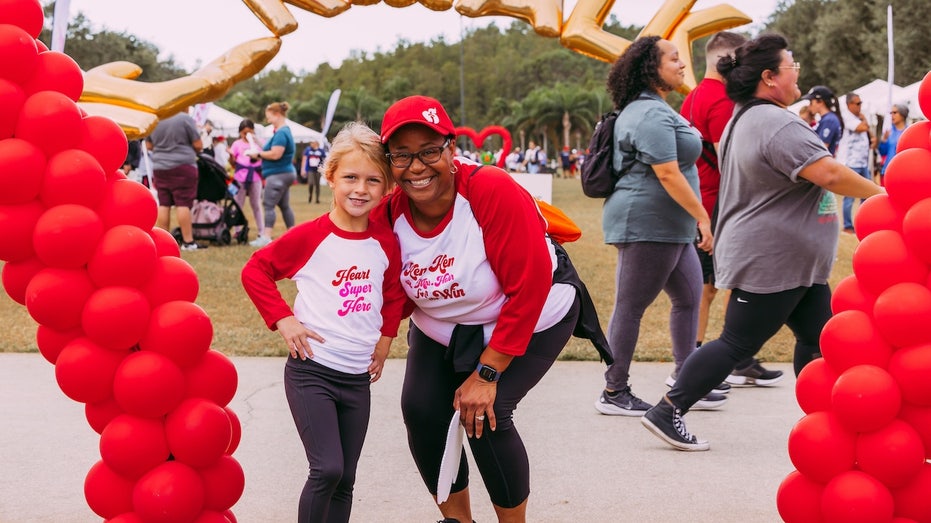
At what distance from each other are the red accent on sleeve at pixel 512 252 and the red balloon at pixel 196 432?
3.01ft

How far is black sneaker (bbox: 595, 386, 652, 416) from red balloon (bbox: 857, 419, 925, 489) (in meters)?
2.31

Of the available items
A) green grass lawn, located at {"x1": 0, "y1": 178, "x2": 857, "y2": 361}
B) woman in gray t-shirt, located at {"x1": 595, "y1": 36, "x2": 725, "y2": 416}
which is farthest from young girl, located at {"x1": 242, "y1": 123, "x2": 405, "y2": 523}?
green grass lawn, located at {"x1": 0, "y1": 178, "x2": 857, "y2": 361}

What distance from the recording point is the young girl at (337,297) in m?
3.09

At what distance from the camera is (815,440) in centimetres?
296

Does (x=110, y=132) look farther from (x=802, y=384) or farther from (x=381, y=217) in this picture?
(x=802, y=384)

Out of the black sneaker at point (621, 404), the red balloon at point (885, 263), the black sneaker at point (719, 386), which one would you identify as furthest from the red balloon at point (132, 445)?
the black sneaker at point (719, 386)

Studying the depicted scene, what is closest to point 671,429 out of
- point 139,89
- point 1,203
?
point 1,203

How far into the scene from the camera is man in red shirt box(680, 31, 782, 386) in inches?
222

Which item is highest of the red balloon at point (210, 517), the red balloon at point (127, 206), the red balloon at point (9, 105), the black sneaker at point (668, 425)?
the red balloon at point (9, 105)

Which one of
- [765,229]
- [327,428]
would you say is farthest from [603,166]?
[327,428]

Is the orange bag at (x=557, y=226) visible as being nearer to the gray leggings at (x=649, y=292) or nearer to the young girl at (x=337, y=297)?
the young girl at (x=337, y=297)

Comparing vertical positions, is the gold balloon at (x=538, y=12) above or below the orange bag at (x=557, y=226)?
above

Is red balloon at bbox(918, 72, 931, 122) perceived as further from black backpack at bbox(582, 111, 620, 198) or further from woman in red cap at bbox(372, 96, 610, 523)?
black backpack at bbox(582, 111, 620, 198)

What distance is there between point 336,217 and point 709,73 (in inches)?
133
